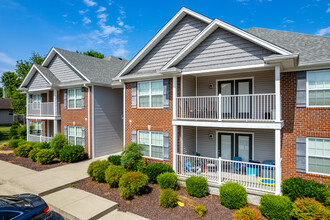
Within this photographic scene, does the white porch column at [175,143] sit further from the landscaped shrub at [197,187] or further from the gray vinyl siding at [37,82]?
the gray vinyl siding at [37,82]

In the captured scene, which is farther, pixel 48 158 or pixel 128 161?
pixel 48 158

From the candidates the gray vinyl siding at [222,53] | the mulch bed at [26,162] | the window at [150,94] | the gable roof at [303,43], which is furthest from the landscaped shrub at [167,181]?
the mulch bed at [26,162]

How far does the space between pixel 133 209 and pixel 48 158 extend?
9074mm

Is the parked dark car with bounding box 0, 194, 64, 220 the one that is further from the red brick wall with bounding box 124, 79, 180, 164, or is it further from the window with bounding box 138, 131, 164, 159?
the red brick wall with bounding box 124, 79, 180, 164

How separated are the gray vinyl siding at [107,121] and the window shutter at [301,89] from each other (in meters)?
12.9

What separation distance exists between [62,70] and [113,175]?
11918mm

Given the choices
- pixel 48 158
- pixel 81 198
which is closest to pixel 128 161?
pixel 81 198

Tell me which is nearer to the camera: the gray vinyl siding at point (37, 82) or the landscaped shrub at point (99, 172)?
the landscaped shrub at point (99, 172)

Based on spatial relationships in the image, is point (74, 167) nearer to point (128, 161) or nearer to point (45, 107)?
point (128, 161)

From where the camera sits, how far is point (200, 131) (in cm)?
1173

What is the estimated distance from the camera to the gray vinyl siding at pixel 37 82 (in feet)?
56.9

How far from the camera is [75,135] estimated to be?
626 inches

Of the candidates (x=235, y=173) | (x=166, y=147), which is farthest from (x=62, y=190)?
(x=235, y=173)

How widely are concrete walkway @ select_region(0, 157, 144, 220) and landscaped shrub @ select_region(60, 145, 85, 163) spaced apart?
0.59m
